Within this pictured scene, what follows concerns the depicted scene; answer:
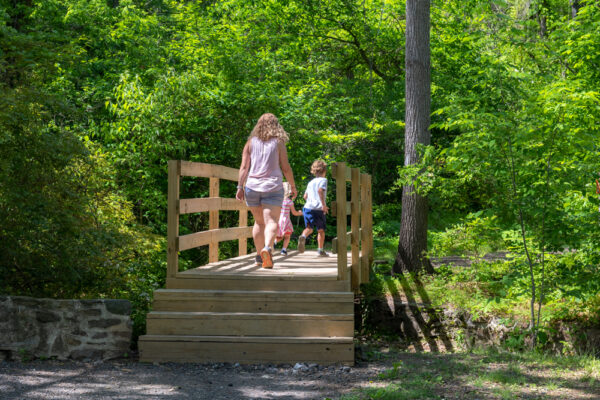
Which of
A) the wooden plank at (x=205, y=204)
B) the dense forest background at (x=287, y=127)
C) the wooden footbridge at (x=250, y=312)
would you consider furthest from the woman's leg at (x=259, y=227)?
the dense forest background at (x=287, y=127)

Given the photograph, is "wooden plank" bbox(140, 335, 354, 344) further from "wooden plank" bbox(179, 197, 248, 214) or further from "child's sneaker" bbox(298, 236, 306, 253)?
"child's sneaker" bbox(298, 236, 306, 253)

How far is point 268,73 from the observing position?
44.4 feet

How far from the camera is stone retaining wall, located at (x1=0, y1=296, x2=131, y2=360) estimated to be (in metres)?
5.99

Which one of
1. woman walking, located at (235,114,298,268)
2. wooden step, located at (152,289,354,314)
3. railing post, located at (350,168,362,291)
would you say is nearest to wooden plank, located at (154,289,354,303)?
wooden step, located at (152,289,354,314)

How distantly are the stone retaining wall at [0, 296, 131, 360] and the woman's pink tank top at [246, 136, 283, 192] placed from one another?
77.4 inches

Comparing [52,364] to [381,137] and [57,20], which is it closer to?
[57,20]

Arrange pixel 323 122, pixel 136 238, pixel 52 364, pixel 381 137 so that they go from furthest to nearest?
pixel 381 137 → pixel 323 122 → pixel 136 238 → pixel 52 364

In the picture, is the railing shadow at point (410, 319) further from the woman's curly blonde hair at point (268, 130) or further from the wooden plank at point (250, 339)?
the woman's curly blonde hair at point (268, 130)

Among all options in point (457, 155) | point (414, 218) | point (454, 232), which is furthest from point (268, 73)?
point (457, 155)

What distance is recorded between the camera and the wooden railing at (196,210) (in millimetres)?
6539

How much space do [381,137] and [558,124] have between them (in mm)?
12210

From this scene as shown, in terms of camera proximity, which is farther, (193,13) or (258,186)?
(193,13)

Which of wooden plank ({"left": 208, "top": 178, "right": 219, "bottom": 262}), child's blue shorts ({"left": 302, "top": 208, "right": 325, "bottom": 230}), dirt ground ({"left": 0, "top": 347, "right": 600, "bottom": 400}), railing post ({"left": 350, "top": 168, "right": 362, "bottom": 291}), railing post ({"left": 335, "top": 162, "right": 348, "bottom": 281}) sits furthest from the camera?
child's blue shorts ({"left": 302, "top": 208, "right": 325, "bottom": 230})

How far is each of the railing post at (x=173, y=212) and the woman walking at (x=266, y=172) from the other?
2.54 ft
